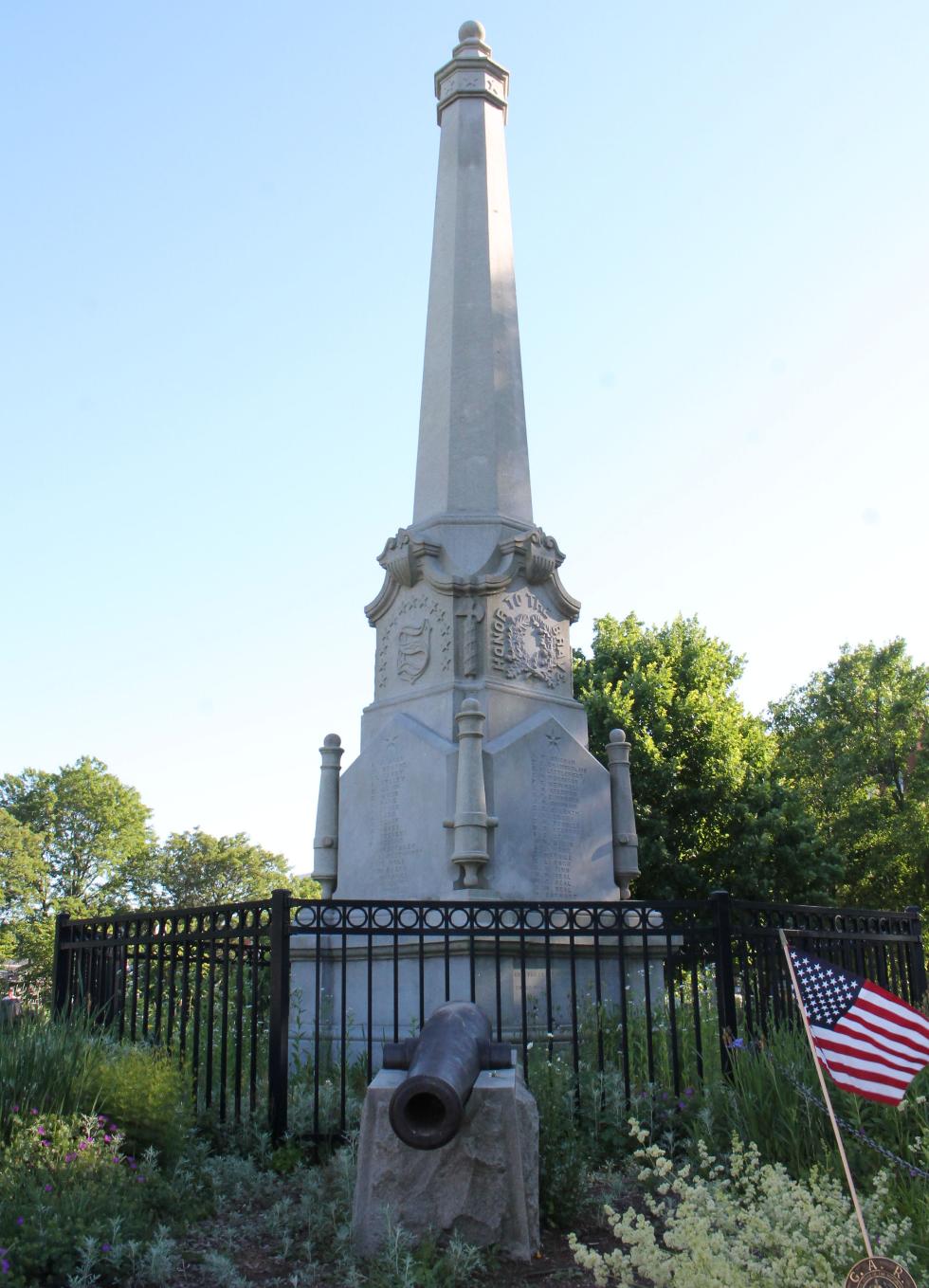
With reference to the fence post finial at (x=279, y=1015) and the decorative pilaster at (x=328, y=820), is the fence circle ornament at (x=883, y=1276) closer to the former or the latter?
the fence post finial at (x=279, y=1015)

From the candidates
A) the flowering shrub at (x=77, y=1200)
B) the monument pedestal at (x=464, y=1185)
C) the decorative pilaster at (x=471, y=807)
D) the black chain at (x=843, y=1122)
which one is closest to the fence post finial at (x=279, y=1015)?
the flowering shrub at (x=77, y=1200)

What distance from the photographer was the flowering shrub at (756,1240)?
390 cm

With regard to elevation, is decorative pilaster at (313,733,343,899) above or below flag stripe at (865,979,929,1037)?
above

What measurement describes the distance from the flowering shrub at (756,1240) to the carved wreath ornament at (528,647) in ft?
21.7

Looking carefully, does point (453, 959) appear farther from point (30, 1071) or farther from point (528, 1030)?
point (30, 1071)

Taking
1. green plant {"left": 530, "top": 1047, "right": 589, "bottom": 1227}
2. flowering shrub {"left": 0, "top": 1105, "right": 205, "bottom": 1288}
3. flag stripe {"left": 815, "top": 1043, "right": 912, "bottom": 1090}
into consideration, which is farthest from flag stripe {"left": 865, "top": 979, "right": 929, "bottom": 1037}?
flowering shrub {"left": 0, "top": 1105, "right": 205, "bottom": 1288}

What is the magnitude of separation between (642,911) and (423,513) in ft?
19.2

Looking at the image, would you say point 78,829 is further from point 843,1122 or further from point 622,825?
point 843,1122

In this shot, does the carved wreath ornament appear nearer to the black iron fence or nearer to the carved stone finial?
the black iron fence

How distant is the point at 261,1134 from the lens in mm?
6828

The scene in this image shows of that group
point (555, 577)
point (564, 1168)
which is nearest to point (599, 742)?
point (555, 577)

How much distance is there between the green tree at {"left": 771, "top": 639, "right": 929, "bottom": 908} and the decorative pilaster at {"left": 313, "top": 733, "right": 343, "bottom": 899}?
66.5ft

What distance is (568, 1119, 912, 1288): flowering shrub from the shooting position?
3902 millimetres

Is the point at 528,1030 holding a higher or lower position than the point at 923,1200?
higher
